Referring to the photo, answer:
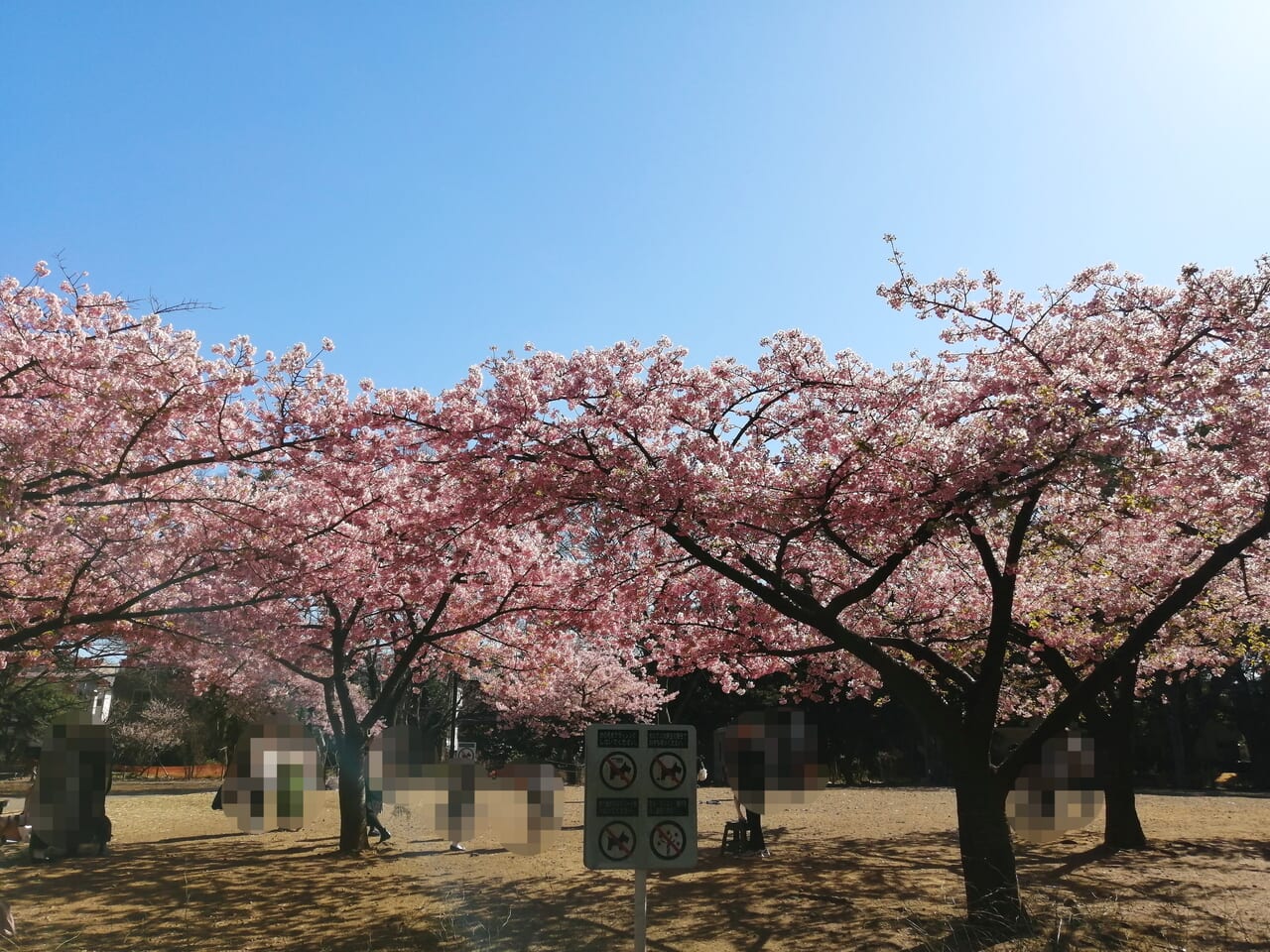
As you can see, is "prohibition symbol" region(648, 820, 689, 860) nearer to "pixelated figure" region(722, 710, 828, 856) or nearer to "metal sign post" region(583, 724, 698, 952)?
"metal sign post" region(583, 724, 698, 952)

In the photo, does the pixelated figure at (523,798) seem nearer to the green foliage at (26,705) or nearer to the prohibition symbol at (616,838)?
the green foliage at (26,705)

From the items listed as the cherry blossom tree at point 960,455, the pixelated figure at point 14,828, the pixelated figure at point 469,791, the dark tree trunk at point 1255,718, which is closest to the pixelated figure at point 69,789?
the pixelated figure at point 14,828

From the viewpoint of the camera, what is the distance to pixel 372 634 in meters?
13.0

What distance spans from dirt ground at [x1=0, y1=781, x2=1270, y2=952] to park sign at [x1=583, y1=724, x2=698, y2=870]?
271 centimetres

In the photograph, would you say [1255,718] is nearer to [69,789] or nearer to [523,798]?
[523,798]

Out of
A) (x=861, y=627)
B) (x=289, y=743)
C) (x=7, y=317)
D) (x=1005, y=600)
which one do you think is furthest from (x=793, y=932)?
(x=7, y=317)

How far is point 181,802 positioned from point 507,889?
1446 cm

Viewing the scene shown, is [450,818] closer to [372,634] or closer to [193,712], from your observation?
[372,634]

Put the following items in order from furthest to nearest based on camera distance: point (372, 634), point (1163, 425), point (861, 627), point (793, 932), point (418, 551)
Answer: point (372, 634) < point (861, 627) < point (418, 551) < point (793, 932) < point (1163, 425)

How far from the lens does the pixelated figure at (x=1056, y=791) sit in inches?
300

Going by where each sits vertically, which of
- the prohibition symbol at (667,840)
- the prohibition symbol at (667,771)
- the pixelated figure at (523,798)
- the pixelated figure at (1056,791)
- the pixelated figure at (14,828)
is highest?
the prohibition symbol at (667,771)

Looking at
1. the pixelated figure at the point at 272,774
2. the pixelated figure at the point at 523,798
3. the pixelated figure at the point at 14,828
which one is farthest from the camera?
the pixelated figure at the point at 14,828

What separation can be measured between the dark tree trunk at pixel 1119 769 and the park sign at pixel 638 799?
9.15 m

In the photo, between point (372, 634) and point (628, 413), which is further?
point (372, 634)
